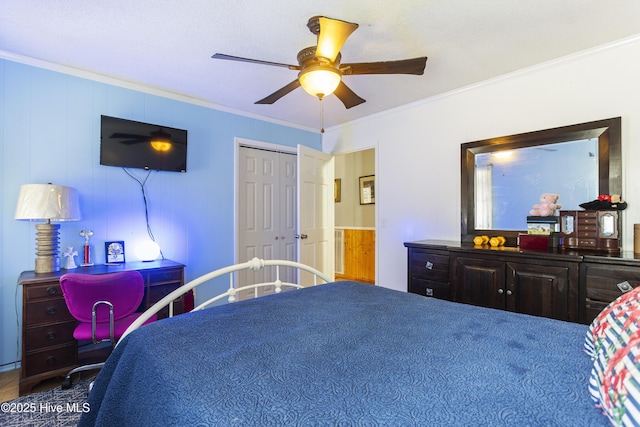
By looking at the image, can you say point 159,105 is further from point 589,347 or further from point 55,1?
point 589,347

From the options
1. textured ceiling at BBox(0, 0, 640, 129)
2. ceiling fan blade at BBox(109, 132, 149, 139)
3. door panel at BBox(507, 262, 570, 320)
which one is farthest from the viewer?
ceiling fan blade at BBox(109, 132, 149, 139)

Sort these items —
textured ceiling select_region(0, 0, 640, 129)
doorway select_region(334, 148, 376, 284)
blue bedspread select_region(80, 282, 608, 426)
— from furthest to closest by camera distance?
doorway select_region(334, 148, 376, 284) < textured ceiling select_region(0, 0, 640, 129) < blue bedspread select_region(80, 282, 608, 426)

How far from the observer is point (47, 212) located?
2.21 metres

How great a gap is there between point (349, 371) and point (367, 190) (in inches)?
207

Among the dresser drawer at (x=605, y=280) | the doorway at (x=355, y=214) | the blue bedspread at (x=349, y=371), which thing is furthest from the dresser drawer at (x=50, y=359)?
the doorway at (x=355, y=214)

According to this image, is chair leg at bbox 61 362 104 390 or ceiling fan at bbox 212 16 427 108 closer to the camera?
ceiling fan at bbox 212 16 427 108

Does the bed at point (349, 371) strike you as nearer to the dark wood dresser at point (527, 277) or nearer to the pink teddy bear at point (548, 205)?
the dark wood dresser at point (527, 277)

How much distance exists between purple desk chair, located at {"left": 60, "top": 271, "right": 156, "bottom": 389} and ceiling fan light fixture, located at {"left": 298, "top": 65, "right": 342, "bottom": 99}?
172 cm

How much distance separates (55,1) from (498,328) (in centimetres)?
288

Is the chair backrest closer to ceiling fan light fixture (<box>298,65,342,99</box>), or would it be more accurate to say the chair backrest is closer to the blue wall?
the blue wall

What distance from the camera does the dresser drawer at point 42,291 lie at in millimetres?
2104

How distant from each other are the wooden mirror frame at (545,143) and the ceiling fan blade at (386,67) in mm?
1369

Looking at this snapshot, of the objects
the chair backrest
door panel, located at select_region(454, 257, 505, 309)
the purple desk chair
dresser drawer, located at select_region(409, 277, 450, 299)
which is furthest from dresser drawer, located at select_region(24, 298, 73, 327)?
door panel, located at select_region(454, 257, 505, 309)

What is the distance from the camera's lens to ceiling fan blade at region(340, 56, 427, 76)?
1.87m
